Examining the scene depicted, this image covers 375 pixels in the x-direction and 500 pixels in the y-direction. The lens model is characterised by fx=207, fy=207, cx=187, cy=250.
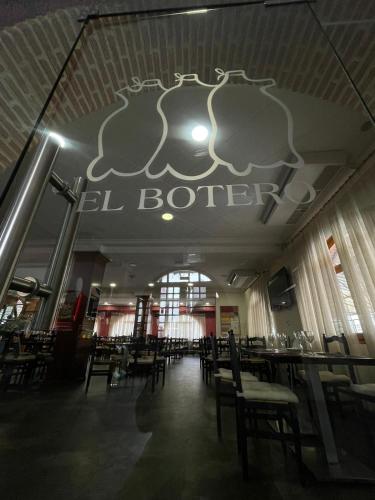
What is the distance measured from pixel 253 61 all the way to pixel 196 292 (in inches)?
376

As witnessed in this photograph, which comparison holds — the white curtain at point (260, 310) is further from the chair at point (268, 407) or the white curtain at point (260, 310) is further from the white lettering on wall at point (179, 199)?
the white lettering on wall at point (179, 199)

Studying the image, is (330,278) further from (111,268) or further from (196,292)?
(196,292)

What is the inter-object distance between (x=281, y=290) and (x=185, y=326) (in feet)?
30.1

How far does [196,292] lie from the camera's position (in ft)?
33.8

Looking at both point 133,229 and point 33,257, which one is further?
point 133,229

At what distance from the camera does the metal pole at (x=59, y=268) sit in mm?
442

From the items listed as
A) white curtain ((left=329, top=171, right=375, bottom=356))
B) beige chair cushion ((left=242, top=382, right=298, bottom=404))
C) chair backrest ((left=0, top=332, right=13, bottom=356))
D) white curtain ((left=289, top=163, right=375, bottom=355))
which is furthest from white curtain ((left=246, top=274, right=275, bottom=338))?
chair backrest ((left=0, top=332, right=13, bottom=356))

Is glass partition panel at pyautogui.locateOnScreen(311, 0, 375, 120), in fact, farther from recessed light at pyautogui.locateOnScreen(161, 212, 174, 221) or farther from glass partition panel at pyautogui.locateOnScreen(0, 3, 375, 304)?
recessed light at pyautogui.locateOnScreen(161, 212, 174, 221)

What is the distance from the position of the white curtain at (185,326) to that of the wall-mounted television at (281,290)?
788 centimetres

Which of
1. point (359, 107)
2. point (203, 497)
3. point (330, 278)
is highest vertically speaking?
point (359, 107)

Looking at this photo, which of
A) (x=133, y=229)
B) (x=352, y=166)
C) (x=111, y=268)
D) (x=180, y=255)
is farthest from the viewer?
(x=111, y=268)

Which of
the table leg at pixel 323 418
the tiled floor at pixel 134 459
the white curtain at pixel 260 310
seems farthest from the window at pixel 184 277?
the table leg at pixel 323 418

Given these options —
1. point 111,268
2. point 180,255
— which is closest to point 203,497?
point 180,255

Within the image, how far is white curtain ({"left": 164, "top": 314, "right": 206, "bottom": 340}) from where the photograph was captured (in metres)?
13.1
